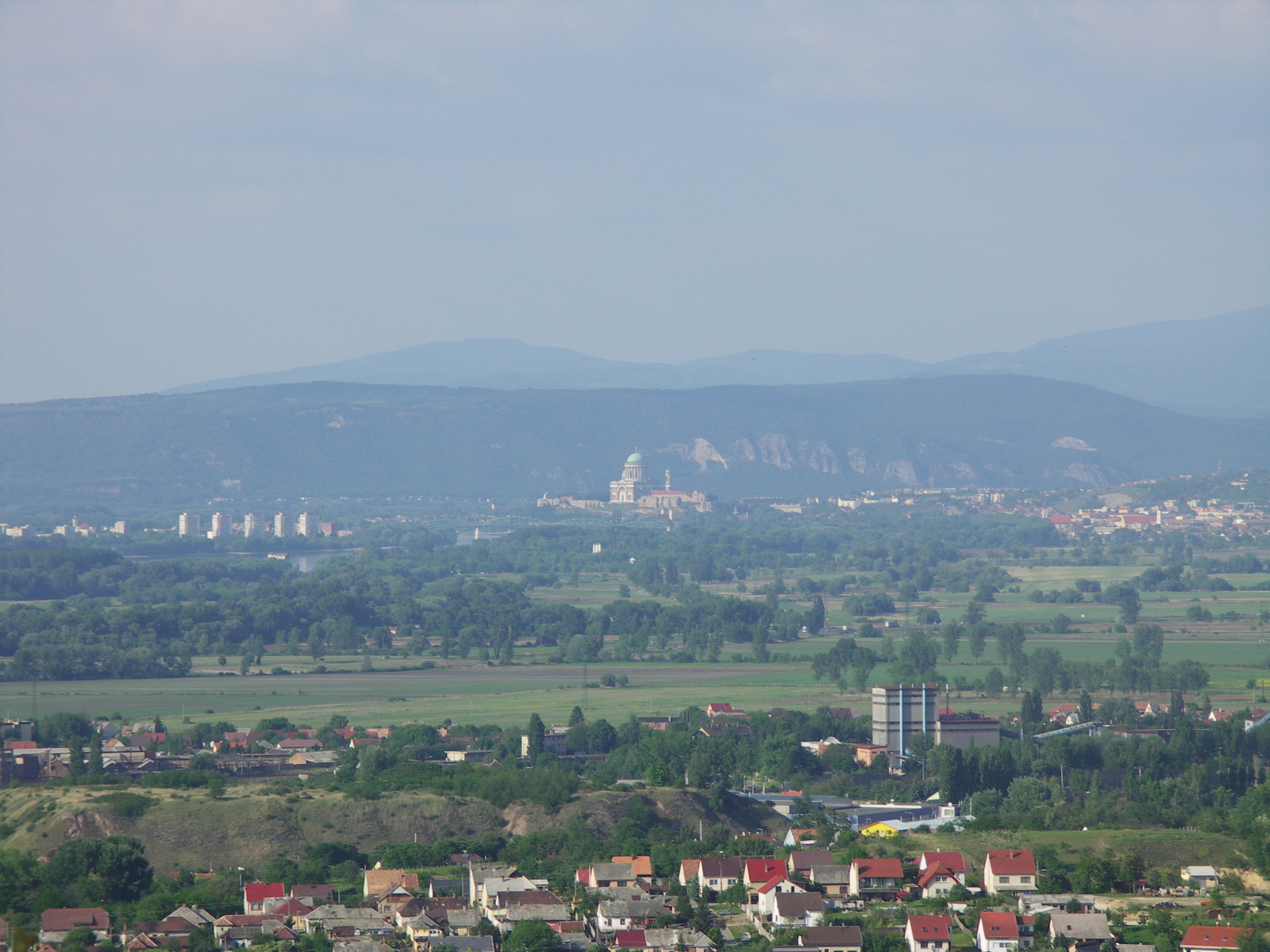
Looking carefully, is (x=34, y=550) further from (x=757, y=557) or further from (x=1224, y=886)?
(x=1224, y=886)

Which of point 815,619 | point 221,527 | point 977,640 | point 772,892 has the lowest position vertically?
point 772,892

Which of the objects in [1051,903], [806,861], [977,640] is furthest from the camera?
[977,640]

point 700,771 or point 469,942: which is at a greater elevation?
point 700,771

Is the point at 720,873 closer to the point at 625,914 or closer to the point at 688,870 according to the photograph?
the point at 688,870

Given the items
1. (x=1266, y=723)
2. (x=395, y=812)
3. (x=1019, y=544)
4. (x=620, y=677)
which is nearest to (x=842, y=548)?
(x=1019, y=544)

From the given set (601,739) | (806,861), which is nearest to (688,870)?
(806,861)

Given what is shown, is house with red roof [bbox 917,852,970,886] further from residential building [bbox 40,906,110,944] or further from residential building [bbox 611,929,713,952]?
residential building [bbox 40,906,110,944]

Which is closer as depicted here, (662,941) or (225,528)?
(662,941)

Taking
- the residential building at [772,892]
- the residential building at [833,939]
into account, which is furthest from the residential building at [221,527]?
the residential building at [833,939]

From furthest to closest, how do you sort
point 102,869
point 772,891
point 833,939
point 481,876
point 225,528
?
point 225,528, point 481,876, point 102,869, point 772,891, point 833,939
